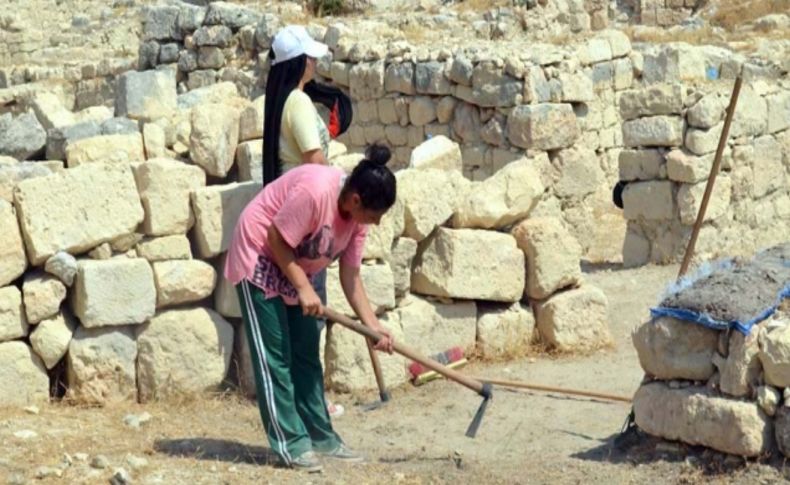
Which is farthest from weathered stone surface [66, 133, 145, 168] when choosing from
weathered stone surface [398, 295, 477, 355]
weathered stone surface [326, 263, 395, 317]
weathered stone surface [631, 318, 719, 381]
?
weathered stone surface [631, 318, 719, 381]

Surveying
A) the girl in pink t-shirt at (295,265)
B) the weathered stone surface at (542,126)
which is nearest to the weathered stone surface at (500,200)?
the girl in pink t-shirt at (295,265)

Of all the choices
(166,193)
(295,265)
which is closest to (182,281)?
(166,193)

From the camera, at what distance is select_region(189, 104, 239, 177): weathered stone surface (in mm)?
8047

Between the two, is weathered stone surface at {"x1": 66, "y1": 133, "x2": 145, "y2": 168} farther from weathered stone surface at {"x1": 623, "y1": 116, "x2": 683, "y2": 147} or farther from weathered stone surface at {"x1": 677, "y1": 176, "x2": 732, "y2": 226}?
weathered stone surface at {"x1": 677, "y1": 176, "x2": 732, "y2": 226}

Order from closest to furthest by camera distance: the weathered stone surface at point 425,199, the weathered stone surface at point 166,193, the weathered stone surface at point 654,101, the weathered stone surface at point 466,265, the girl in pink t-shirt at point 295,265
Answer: the girl in pink t-shirt at point 295,265 → the weathered stone surface at point 166,193 → the weathered stone surface at point 425,199 → the weathered stone surface at point 466,265 → the weathered stone surface at point 654,101

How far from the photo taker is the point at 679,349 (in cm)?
630

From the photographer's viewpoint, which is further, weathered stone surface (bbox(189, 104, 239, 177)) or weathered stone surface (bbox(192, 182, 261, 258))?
weathered stone surface (bbox(189, 104, 239, 177))

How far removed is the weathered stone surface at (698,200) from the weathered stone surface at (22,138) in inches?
209

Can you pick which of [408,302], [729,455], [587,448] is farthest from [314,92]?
[729,455]

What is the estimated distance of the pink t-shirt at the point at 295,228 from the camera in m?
6.17

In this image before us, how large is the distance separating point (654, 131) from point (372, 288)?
4108 mm

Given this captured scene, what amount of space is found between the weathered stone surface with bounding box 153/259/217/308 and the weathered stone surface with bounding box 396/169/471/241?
127 centimetres

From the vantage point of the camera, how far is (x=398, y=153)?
45.6ft

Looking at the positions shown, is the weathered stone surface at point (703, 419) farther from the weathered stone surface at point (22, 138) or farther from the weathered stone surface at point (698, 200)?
the weathered stone surface at point (698, 200)
